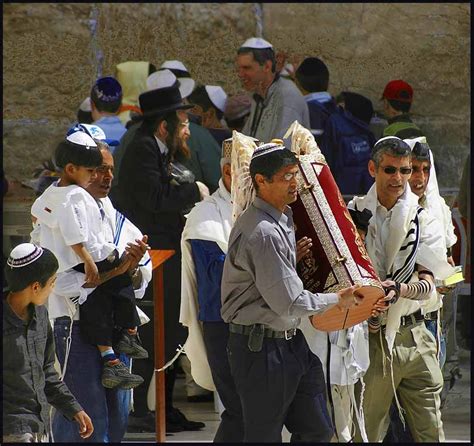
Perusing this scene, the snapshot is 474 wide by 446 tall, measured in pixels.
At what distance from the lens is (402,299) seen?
7812mm

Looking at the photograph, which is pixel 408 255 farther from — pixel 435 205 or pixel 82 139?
pixel 82 139

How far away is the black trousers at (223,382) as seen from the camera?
305 inches

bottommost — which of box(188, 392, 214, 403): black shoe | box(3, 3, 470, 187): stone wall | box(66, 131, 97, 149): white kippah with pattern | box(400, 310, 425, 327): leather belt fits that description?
box(188, 392, 214, 403): black shoe

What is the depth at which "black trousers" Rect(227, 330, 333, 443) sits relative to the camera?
23.5ft

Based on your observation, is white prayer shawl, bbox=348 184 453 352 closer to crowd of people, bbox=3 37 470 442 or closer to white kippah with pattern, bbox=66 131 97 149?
crowd of people, bbox=3 37 470 442

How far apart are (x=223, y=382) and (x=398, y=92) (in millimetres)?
4074

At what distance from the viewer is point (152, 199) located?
941 cm

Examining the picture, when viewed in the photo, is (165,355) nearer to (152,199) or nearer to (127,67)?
(152,199)

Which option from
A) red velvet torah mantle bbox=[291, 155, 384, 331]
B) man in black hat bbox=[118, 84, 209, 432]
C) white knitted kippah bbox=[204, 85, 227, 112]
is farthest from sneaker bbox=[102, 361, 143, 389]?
white knitted kippah bbox=[204, 85, 227, 112]

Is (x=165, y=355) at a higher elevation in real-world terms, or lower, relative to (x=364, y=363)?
lower

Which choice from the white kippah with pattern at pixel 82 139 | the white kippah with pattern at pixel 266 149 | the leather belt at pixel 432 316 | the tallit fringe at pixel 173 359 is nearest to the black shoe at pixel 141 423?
the tallit fringe at pixel 173 359

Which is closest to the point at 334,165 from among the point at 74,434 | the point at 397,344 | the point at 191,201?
the point at 191,201

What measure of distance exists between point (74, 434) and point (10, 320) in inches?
28.5

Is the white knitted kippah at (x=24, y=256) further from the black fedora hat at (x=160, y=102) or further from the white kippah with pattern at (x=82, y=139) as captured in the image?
the black fedora hat at (x=160, y=102)
